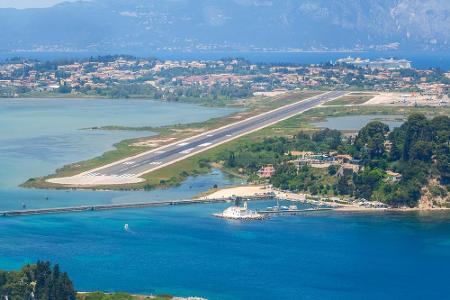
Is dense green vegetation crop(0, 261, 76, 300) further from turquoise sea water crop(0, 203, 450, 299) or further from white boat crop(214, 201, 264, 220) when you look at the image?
white boat crop(214, 201, 264, 220)

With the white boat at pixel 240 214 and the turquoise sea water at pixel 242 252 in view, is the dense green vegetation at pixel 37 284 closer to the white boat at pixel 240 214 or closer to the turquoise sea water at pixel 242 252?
the turquoise sea water at pixel 242 252

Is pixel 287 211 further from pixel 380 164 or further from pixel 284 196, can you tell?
pixel 380 164

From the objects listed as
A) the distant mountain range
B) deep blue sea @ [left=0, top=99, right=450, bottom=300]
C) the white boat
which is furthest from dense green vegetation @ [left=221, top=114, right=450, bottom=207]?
the distant mountain range

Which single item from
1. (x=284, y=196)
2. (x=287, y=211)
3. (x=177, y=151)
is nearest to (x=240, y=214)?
(x=287, y=211)

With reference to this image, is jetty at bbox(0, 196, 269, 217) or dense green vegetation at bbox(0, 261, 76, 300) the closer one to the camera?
dense green vegetation at bbox(0, 261, 76, 300)

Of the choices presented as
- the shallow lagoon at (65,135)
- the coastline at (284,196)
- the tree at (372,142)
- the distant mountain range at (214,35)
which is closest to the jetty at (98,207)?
the coastline at (284,196)

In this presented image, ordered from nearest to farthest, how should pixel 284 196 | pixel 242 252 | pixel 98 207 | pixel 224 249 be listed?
pixel 242 252
pixel 224 249
pixel 98 207
pixel 284 196
